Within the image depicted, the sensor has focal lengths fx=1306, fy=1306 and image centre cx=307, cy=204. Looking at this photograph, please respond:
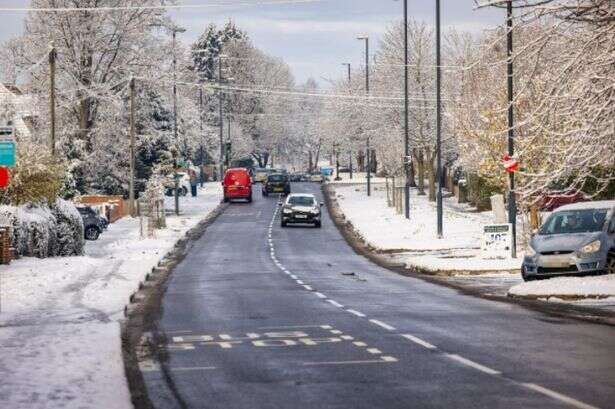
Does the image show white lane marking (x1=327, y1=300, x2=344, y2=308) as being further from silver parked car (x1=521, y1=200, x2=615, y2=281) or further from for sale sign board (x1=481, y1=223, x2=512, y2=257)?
for sale sign board (x1=481, y1=223, x2=512, y2=257)

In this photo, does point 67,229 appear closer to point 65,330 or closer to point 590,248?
point 590,248

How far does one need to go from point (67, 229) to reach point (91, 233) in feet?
50.1

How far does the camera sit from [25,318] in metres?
21.0

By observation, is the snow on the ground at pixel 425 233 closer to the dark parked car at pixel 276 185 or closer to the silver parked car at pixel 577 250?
the silver parked car at pixel 577 250

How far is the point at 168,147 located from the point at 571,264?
159 feet

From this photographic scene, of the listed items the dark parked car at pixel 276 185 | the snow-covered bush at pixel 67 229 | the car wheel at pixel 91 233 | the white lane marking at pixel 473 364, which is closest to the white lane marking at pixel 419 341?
the white lane marking at pixel 473 364

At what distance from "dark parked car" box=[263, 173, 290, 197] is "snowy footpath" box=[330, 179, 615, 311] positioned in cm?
415

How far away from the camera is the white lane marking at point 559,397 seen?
11023 mm

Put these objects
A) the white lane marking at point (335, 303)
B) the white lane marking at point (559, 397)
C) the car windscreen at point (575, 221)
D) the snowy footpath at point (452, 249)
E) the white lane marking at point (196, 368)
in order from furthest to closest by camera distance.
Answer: the car windscreen at point (575, 221) < the snowy footpath at point (452, 249) < the white lane marking at point (335, 303) < the white lane marking at point (196, 368) < the white lane marking at point (559, 397)

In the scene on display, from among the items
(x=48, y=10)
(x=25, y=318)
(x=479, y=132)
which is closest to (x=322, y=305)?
(x=25, y=318)

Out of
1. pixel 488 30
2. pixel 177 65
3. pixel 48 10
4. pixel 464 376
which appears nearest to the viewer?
pixel 464 376

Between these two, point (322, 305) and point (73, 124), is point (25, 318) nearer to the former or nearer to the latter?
point (322, 305)

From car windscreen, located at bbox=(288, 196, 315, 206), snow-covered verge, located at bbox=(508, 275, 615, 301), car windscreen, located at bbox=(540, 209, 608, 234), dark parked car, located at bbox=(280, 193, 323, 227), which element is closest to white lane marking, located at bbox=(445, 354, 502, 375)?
snow-covered verge, located at bbox=(508, 275, 615, 301)

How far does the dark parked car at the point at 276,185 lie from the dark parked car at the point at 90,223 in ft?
131
